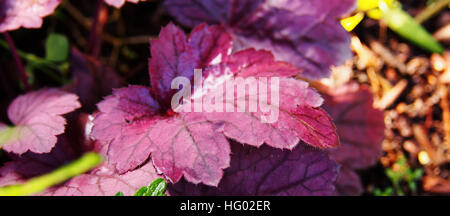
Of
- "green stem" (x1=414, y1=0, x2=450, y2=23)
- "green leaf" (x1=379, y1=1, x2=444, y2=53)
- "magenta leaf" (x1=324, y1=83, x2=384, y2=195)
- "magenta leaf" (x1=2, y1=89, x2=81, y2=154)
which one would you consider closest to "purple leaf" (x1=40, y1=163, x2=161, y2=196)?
"magenta leaf" (x1=2, y1=89, x2=81, y2=154)

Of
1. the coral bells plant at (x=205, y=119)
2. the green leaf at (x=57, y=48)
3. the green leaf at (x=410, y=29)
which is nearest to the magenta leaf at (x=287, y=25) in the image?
the coral bells plant at (x=205, y=119)

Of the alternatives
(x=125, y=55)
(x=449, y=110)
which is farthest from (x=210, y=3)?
(x=449, y=110)

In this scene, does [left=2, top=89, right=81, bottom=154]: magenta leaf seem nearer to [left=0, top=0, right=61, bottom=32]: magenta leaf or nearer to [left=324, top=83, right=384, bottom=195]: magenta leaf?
[left=0, top=0, right=61, bottom=32]: magenta leaf

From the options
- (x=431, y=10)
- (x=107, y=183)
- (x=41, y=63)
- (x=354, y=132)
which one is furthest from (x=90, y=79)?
(x=431, y=10)

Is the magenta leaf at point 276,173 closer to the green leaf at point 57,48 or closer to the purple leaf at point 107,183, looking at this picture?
the purple leaf at point 107,183

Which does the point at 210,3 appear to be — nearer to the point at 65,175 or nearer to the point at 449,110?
the point at 65,175
